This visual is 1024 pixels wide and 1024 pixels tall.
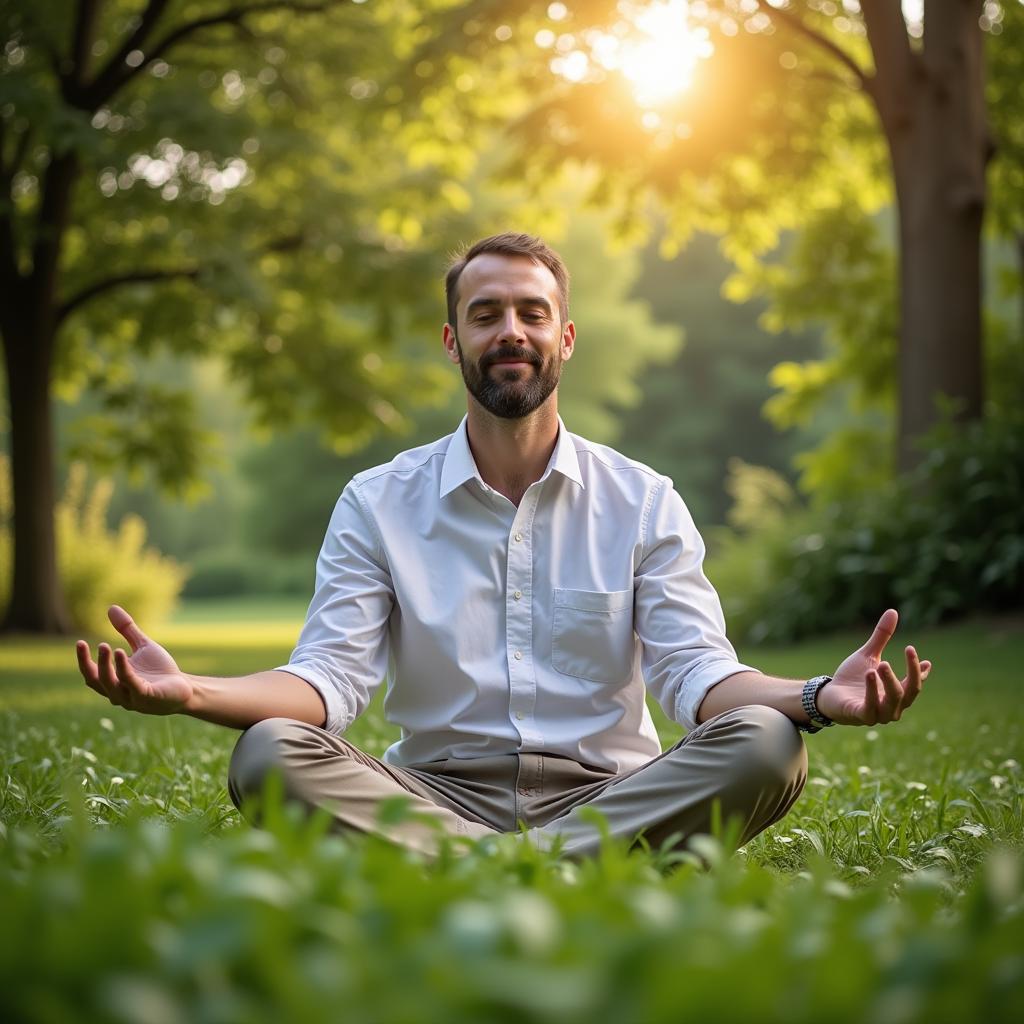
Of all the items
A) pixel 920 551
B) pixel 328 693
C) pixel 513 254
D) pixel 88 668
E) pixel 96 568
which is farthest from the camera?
pixel 96 568

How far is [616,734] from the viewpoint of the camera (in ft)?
11.3

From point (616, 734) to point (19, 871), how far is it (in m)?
1.77

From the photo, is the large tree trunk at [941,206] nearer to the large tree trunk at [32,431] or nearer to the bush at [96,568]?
the large tree trunk at [32,431]

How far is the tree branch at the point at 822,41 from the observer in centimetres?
1125

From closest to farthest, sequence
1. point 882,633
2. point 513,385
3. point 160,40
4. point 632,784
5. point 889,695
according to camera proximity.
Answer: point 889,695, point 882,633, point 632,784, point 513,385, point 160,40

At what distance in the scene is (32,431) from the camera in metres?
13.8

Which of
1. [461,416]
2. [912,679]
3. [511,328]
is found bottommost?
[912,679]

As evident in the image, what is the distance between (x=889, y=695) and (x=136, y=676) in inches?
63.8

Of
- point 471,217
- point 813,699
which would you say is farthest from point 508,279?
point 471,217

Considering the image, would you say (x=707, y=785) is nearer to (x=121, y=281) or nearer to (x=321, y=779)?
(x=321, y=779)

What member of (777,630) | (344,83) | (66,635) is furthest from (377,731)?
(344,83)

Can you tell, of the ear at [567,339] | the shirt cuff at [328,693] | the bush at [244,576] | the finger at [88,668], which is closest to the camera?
the finger at [88,668]

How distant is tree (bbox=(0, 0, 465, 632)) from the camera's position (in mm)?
12414

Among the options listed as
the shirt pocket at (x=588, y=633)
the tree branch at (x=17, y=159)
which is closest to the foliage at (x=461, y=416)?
the tree branch at (x=17, y=159)
